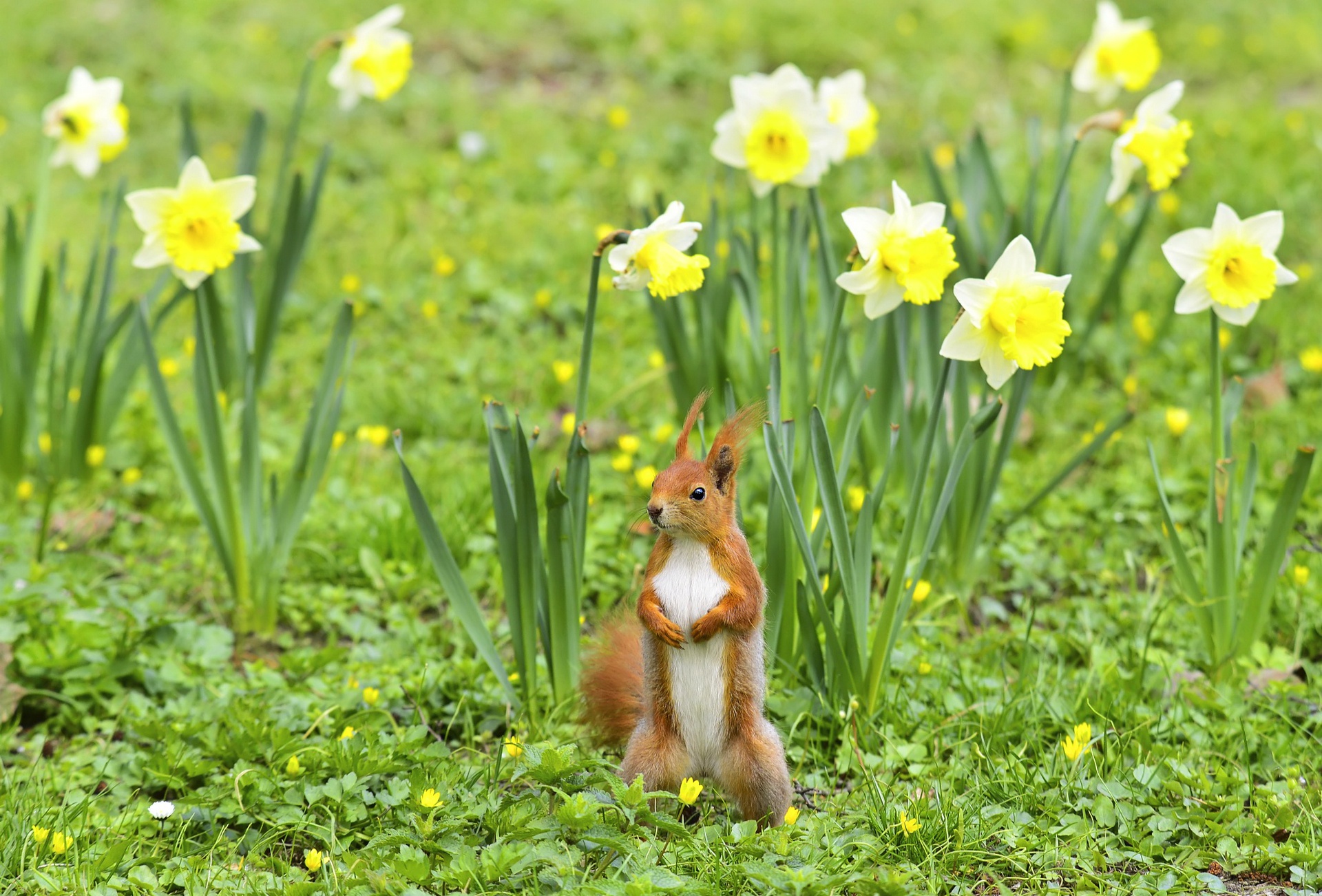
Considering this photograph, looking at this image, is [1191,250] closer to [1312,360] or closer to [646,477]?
[646,477]

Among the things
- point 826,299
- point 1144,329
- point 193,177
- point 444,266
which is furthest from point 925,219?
point 444,266

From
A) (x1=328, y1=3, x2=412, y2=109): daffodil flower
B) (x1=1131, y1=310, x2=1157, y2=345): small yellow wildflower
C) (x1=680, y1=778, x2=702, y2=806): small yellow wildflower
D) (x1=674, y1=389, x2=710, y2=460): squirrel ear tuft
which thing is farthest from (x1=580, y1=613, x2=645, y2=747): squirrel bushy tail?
(x1=1131, y1=310, x2=1157, y2=345): small yellow wildflower

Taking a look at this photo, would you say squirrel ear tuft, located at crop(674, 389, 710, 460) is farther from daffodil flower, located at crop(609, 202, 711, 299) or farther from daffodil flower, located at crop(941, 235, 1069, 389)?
daffodil flower, located at crop(941, 235, 1069, 389)

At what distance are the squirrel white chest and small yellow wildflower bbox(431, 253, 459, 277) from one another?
312 cm

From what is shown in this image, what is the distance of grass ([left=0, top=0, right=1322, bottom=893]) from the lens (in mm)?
2129

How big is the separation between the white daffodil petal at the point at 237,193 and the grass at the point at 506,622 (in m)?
1.02

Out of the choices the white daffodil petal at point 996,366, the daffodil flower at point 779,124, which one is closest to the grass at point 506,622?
the white daffodil petal at point 996,366

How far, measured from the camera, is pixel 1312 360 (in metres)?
3.96

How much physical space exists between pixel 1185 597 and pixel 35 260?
11.5 feet

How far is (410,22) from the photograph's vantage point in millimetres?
6801

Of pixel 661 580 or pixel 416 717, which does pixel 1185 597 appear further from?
pixel 416 717

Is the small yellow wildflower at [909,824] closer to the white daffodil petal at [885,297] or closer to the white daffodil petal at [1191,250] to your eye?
the white daffodil petal at [885,297]

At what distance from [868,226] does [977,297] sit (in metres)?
0.24

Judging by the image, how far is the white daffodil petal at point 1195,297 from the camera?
251cm
